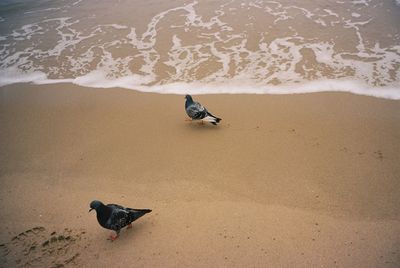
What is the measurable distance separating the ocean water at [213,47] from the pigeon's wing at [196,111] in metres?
1.19

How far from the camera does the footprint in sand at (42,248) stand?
148 inches

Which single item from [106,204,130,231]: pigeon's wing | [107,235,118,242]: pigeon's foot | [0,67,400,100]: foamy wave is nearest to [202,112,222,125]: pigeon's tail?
[0,67,400,100]: foamy wave

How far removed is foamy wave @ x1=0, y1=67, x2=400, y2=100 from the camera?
6637 millimetres

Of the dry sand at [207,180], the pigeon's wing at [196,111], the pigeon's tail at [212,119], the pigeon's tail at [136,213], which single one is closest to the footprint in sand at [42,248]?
the dry sand at [207,180]

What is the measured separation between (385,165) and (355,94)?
214 centimetres

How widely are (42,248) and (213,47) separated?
254 inches

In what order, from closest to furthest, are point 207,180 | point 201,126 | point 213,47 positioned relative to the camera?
point 207,180 < point 201,126 < point 213,47

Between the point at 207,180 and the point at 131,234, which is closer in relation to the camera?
the point at 131,234

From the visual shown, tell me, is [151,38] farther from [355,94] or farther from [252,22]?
[355,94]

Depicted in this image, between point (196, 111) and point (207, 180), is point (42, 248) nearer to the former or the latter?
point (207, 180)

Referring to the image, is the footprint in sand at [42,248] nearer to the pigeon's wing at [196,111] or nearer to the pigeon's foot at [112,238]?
the pigeon's foot at [112,238]

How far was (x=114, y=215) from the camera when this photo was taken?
3914mm

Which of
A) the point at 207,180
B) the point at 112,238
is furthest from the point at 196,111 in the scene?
the point at 112,238

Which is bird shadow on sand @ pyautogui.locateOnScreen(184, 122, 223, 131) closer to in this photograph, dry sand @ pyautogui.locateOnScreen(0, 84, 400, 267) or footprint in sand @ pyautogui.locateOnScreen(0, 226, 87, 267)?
dry sand @ pyautogui.locateOnScreen(0, 84, 400, 267)
